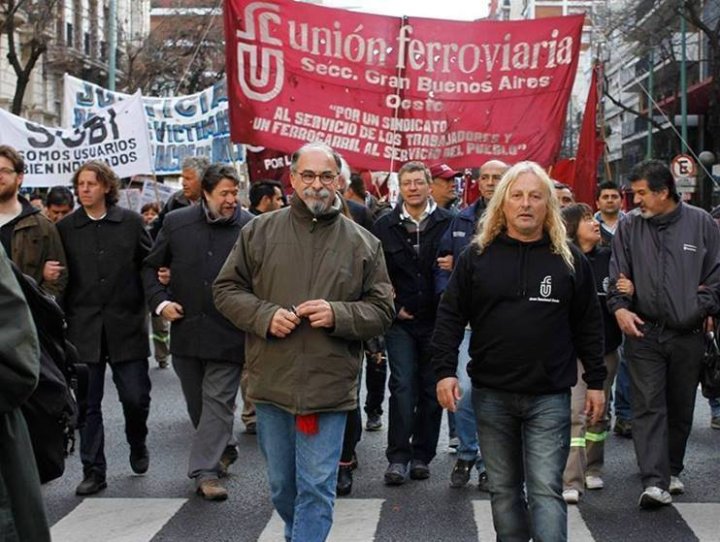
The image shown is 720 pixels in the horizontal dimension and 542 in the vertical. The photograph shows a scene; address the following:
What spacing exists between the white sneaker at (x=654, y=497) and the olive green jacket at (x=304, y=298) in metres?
2.39

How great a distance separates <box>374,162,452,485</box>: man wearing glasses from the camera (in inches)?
325

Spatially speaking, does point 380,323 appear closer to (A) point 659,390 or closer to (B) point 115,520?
(B) point 115,520

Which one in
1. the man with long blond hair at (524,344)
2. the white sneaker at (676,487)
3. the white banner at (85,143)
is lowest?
the white sneaker at (676,487)

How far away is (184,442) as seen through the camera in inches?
382

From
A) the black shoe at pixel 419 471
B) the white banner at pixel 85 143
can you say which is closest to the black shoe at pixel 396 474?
the black shoe at pixel 419 471

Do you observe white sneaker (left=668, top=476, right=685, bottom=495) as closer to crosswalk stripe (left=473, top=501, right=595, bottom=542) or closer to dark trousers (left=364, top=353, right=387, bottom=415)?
crosswalk stripe (left=473, top=501, right=595, bottom=542)

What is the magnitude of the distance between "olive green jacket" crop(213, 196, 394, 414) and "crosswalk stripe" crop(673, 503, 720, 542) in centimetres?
227

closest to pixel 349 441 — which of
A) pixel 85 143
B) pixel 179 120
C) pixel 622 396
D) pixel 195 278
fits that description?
pixel 195 278

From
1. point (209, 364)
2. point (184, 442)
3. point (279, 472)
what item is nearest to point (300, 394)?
point (279, 472)

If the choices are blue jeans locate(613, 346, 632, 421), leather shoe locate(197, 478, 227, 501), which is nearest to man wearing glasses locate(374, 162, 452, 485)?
leather shoe locate(197, 478, 227, 501)

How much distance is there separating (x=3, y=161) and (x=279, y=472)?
9.21ft

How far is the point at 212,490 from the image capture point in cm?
767

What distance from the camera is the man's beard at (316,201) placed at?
5672mm

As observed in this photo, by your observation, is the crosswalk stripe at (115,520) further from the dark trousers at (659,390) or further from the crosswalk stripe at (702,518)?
the crosswalk stripe at (702,518)
